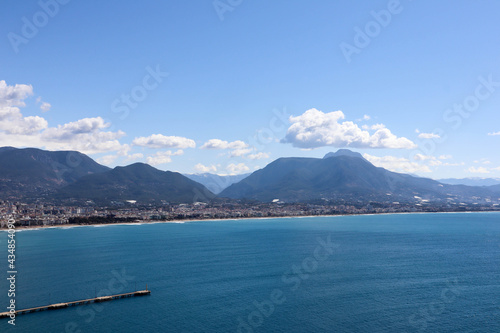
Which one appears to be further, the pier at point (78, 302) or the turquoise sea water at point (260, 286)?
the pier at point (78, 302)

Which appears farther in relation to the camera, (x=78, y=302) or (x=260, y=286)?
(x=260, y=286)

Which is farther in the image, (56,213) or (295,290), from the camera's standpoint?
(56,213)

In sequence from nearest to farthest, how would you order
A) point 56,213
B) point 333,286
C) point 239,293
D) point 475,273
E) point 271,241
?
point 239,293 < point 333,286 < point 475,273 < point 271,241 < point 56,213

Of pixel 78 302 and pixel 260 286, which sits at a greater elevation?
pixel 78 302

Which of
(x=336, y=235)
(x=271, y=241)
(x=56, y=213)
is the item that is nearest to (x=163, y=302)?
(x=271, y=241)

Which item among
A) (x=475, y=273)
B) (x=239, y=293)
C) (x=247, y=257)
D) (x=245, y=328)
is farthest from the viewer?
(x=247, y=257)

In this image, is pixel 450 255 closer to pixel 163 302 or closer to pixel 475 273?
pixel 475 273

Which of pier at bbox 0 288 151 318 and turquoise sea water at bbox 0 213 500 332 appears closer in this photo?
turquoise sea water at bbox 0 213 500 332
